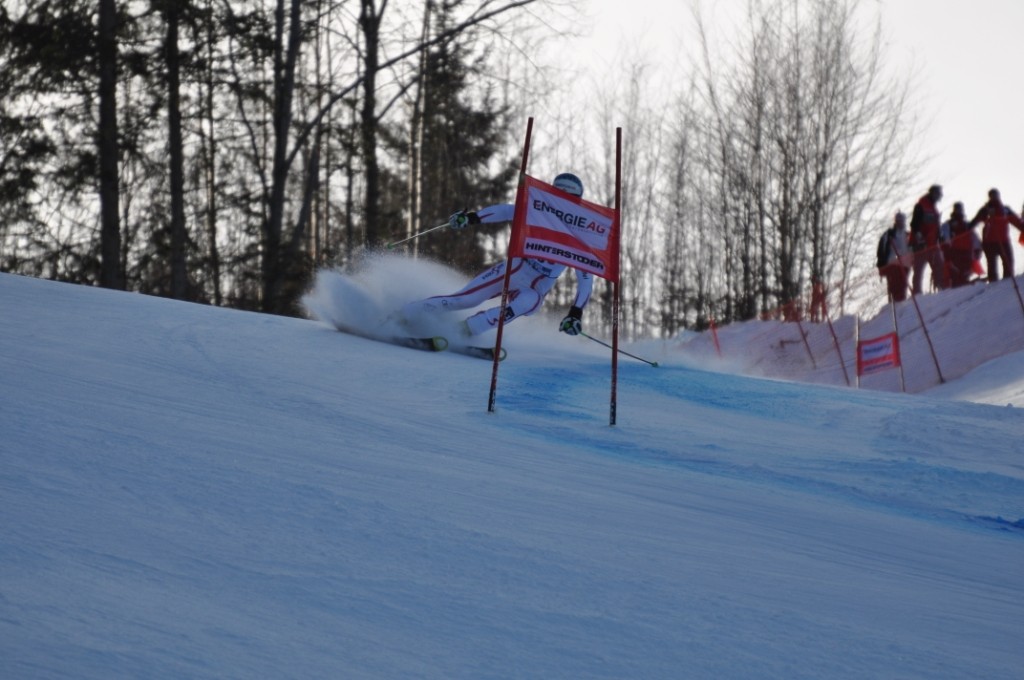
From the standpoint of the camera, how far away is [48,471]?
343cm

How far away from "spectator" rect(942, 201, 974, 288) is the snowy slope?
10.5 metres

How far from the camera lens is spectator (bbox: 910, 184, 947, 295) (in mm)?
16469

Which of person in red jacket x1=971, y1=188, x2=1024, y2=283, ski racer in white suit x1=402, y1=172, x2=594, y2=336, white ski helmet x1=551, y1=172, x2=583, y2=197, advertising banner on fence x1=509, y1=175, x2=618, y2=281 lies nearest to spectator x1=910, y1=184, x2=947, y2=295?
person in red jacket x1=971, y1=188, x2=1024, y2=283

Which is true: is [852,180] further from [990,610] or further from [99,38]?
[990,610]

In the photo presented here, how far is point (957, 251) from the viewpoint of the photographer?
55.2 feet

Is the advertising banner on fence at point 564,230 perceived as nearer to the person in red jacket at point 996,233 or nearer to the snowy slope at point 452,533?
the snowy slope at point 452,533

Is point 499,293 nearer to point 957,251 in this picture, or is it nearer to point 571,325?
point 571,325

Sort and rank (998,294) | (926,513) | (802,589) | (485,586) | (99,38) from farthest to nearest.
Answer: (99,38)
(998,294)
(926,513)
(802,589)
(485,586)

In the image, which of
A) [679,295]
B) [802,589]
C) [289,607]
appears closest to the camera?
[289,607]

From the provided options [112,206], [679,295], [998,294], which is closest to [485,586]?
[998,294]

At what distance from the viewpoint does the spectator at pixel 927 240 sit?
54.0 feet

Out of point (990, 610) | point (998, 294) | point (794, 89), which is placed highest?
point (794, 89)

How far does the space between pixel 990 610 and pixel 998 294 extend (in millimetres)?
13773

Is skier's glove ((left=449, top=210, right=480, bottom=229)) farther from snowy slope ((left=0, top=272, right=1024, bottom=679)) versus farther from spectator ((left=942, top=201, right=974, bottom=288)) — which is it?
spectator ((left=942, top=201, right=974, bottom=288))
